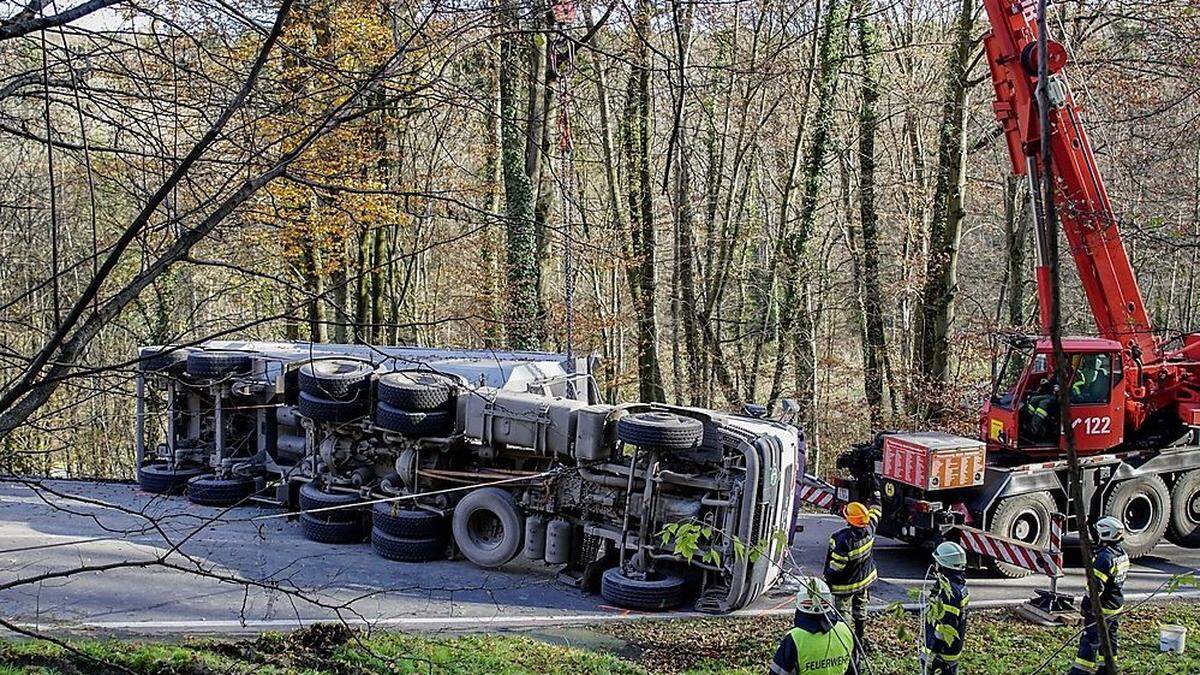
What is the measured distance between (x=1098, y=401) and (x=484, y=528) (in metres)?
7.26

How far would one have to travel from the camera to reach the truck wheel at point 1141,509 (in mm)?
12258

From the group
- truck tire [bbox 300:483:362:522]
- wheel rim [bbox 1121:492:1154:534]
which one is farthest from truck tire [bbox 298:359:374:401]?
wheel rim [bbox 1121:492:1154:534]

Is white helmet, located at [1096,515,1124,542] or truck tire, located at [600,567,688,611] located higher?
white helmet, located at [1096,515,1124,542]

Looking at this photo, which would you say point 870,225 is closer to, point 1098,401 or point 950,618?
point 1098,401

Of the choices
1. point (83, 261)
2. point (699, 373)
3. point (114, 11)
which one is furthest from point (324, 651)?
point (699, 373)

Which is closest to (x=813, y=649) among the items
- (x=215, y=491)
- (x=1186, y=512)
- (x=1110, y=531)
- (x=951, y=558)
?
(x=951, y=558)

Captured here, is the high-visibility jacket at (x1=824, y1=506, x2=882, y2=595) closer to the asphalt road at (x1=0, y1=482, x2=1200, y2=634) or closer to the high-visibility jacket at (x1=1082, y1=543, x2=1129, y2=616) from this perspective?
the asphalt road at (x1=0, y1=482, x2=1200, y2=634)

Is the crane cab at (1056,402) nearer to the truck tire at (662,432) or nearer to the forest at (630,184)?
the forest at (630,184)

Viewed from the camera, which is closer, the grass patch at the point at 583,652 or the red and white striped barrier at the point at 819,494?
the grass patch at the point at 583,652

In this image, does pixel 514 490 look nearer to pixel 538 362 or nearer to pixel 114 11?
pixel 538 362

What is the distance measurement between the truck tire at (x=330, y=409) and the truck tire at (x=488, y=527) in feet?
5.37

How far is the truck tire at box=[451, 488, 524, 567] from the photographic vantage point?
10617 mm

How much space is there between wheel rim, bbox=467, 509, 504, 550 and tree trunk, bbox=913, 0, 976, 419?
9753 millimetres

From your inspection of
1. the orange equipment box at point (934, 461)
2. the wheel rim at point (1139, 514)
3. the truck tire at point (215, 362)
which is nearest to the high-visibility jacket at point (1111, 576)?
the orange equipment box at point (934, 461)
